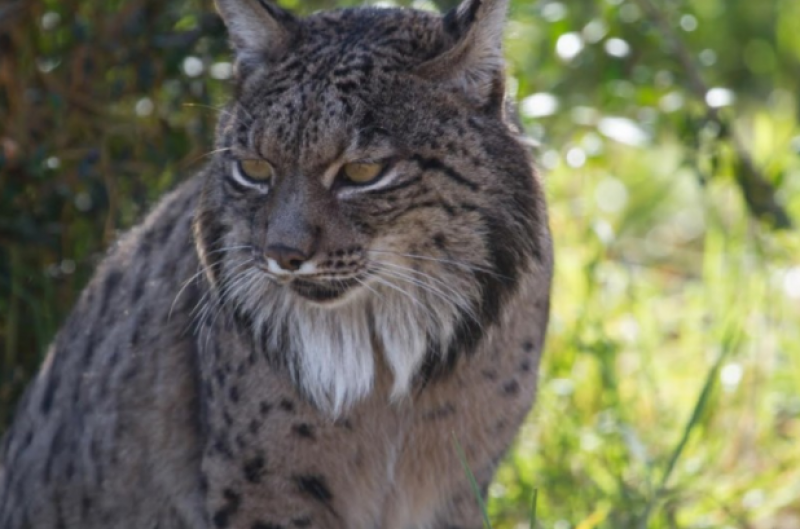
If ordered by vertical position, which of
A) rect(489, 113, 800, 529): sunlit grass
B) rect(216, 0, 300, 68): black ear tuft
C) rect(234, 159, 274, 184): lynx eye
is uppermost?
rect(216, 0, 300, 68): black ear tuft

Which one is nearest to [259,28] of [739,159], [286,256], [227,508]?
[286,256]

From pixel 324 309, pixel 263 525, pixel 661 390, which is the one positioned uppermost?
pixel 324 309

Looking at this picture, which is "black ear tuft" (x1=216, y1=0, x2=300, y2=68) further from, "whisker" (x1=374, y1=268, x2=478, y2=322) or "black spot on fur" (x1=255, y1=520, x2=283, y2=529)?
"black spot on fur" (x1=255, y1=520, x2=283, y2=529)

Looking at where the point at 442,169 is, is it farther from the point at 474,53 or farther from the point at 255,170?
the point at 255,170

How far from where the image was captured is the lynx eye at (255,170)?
3988 millimetres

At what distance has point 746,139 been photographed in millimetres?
9461

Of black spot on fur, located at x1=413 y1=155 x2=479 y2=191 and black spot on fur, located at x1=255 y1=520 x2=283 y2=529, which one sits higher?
black spot on fur, located at x1=413 y1=155 x2=479 y2=191

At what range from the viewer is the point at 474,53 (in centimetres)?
398

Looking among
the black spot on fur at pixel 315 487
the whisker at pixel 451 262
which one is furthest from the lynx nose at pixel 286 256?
the black spot on fur at pixel 315 487

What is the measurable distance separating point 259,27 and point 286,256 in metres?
0.78

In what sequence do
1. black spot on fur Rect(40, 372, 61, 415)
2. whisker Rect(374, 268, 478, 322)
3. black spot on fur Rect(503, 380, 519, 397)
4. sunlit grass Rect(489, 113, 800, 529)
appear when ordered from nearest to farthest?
whisker Rect(374, 268, 478, 322), black spot on fur Rect(503, 380, 519, 397), black spot on fur Rect(40, 372, 61, 415), sunlit grass Rect(489, 113, 800, 529)

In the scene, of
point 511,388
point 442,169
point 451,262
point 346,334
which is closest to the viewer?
point 442,169

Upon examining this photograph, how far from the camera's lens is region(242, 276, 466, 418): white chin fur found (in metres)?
4.29

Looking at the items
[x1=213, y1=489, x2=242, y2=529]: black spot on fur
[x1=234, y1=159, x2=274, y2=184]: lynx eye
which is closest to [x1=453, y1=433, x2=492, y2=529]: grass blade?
[x1=213, y1=489, x2=242, y2=529]: black spot on fur
